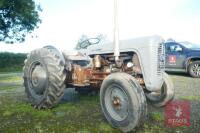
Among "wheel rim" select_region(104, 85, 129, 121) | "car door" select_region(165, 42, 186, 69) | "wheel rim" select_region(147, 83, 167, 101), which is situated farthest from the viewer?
"car door" select_region(165, 42, 186, 69)

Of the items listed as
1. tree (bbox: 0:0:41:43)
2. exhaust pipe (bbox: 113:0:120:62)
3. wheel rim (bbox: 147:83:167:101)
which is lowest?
wheel rim (bbox: 147:83:167:101)

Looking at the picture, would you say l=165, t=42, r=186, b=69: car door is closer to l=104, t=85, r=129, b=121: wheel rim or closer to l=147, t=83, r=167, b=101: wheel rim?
l=147, t=83, r=167, b=101: wheel rim

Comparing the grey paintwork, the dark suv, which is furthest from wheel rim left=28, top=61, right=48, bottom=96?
the dark suv

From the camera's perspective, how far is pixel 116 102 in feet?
16.6

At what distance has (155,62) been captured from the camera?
5.23 meters

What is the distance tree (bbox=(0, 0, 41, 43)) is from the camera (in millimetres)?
27281

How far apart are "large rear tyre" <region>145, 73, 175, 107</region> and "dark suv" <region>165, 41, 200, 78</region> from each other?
26.5 feet

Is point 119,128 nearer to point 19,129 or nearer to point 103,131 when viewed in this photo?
point 103,131

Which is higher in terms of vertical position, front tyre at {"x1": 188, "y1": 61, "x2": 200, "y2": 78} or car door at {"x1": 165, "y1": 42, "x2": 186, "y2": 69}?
car door at {"x1": 165, "y1": 42, "x2": 186, "y2": 69}

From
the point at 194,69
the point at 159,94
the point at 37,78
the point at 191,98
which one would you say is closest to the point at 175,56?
the point at 194,69

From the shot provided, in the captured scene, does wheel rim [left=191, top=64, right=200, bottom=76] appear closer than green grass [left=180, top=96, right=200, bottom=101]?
No

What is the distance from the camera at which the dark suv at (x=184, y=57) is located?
1394 cm
